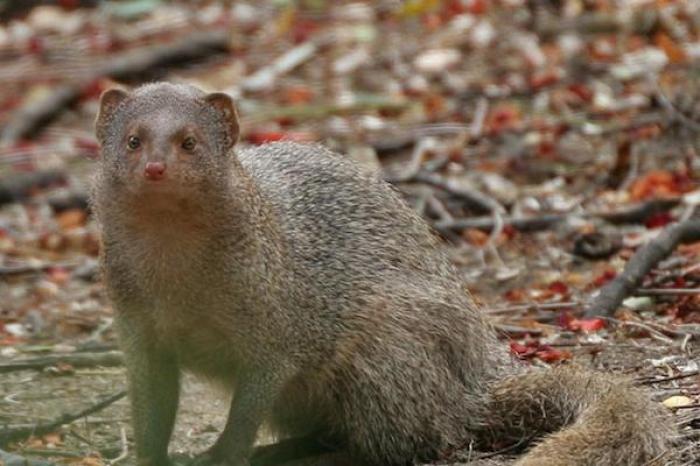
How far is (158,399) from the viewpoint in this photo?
5.36 meters

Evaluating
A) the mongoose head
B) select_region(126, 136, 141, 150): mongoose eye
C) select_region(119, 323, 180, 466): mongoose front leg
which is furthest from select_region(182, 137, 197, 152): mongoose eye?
select_region(119, 323, 180, 466): mongoose front leg

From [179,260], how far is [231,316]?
27 centimetres

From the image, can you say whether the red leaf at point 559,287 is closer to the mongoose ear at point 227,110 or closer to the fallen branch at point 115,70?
the mongoose ear at point 227,110

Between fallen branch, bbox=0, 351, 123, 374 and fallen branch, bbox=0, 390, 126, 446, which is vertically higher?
fallen branch, bbox=0, 390, 126, 446

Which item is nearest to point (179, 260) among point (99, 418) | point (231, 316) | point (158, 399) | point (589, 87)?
point (231, 316)

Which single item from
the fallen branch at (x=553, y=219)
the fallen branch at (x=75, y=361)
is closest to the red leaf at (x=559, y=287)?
the fallen branch at (x=553, y=219)

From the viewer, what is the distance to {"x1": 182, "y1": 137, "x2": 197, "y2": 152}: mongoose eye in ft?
16.2

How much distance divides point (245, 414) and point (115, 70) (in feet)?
25.4

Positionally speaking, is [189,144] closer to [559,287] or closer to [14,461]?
[14,461]

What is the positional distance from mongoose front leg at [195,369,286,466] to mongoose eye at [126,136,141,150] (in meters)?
0.91

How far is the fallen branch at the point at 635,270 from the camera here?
6.85 m

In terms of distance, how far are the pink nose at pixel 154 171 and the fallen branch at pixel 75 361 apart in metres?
2.21

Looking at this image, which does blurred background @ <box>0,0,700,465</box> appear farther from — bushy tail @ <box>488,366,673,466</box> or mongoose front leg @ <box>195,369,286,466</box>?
mongoose front leg @ <box>195,369,286,466</box>

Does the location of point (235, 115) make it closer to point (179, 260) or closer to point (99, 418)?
point (179, 260)
